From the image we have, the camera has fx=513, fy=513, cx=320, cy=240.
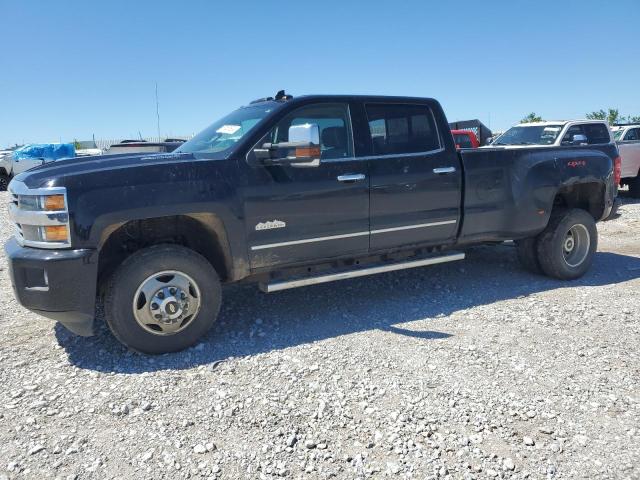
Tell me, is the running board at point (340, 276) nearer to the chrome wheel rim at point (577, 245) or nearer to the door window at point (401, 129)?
the door window at point (401, 129)

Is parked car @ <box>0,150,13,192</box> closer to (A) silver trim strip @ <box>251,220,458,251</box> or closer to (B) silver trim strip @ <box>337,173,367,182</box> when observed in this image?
(A) silver trim strip @ <box>251,220,458,251</box>

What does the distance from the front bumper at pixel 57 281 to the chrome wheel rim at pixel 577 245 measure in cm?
491

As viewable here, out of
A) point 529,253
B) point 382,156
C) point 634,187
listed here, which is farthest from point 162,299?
point 634,187

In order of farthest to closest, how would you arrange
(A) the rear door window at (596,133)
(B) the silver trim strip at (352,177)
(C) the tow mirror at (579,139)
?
(A) the rear door window at (596,133), (C) the tow mirror at (579,139), (B) the silver trim strip at (352,177)

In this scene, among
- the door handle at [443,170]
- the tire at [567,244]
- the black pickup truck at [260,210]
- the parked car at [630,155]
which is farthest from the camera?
the parked car at [630,155]

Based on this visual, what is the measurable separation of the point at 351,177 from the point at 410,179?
62 centimetres

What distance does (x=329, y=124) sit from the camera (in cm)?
443

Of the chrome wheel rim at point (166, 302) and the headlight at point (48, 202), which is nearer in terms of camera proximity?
the headlight at point (48, 202)

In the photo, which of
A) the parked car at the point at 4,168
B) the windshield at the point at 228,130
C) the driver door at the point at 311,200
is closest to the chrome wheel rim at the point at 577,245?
the driver door at the point at 311,200

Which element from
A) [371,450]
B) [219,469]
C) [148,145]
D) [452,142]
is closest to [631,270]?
[452,142]

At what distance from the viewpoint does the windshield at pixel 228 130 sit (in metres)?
4.18

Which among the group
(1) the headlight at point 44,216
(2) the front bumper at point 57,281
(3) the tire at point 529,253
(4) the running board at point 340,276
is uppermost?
(1) the headlight at point 44,216

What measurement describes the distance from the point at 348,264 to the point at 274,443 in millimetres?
2116

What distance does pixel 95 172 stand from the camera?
11.5ft
